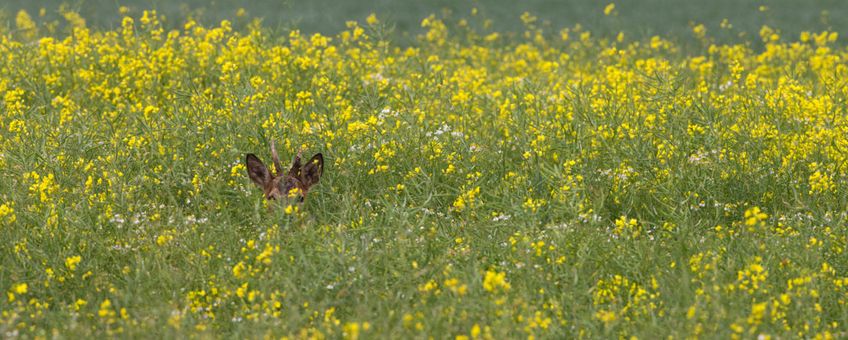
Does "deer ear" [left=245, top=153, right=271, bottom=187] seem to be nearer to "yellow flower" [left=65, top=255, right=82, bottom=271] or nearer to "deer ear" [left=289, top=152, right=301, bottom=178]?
"deer ear" [left=289, top=152, right=301, bottom=178]

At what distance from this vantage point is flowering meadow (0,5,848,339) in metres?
5.44

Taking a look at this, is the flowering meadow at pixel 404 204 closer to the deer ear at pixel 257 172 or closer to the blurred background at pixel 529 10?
the deer ear at pixel 257 172

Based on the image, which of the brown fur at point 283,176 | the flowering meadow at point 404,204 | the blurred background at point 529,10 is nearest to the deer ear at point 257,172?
the brown fur at point 283,176

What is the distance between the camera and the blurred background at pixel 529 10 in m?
14.5

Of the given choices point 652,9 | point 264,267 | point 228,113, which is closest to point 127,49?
point 228,113

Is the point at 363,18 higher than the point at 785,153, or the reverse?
the point at 363,18

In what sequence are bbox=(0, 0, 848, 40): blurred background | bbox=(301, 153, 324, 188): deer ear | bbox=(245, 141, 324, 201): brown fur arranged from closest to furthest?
1. bbox=(245, 141, 324, 201): brown fur
2. bbox=(301, 153, 324, 188): deer ear
3. bbox=(0, 0, 848, 40): blurred background

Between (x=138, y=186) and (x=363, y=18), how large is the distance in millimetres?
8242

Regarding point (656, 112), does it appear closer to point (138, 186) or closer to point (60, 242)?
point (138, 186)

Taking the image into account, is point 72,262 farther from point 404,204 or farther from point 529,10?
point 529,10

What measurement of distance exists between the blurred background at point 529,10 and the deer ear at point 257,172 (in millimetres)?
7634

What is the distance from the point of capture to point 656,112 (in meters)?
8.10

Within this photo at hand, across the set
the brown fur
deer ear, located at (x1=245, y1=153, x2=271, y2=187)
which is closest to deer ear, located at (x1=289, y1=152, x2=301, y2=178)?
the brown fur

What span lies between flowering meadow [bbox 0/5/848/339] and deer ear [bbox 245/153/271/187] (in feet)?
0.44
